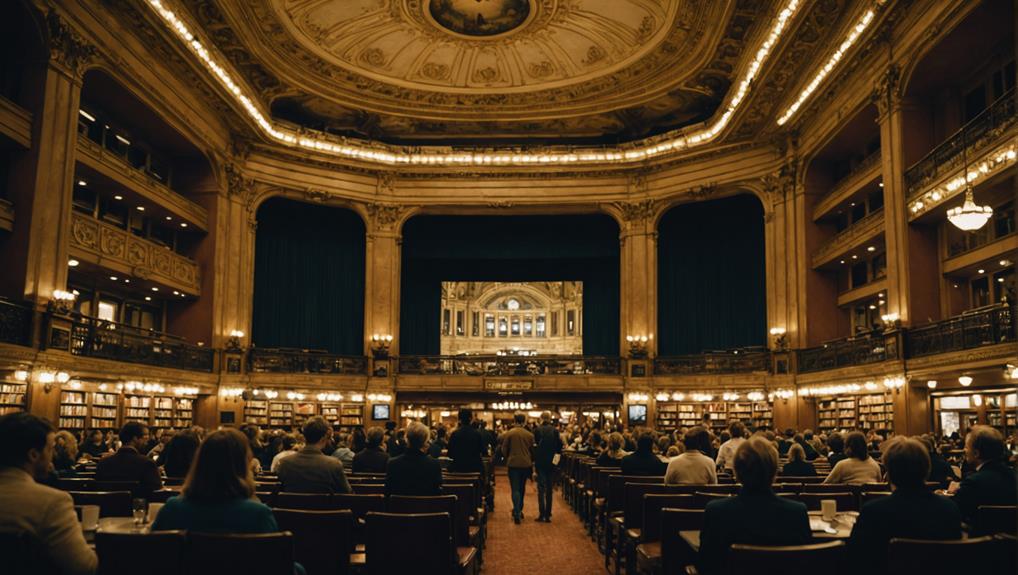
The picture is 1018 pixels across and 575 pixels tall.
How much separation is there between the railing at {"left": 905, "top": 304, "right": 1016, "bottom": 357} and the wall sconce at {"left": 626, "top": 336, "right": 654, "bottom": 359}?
416 inches

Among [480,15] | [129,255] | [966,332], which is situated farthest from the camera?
[480,15]

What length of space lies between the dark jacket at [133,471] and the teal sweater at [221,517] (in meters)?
3.73

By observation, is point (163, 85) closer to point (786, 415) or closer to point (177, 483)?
point (177, 483)

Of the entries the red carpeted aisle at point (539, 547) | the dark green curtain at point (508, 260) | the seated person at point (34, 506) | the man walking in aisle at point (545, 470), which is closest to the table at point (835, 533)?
the seated person at point (34, 506)

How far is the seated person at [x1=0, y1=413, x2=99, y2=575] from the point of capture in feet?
10.1

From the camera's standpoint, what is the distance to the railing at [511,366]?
27.3m

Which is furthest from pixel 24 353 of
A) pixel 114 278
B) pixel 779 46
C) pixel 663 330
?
pixel 663 330

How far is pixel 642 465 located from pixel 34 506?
6.99 metres

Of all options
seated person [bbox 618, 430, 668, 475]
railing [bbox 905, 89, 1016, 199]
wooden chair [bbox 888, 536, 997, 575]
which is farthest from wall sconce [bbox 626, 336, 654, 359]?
wooden chair [bbox 888, 536, 997, 575]

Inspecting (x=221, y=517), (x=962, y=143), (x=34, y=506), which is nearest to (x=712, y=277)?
(x=962, y=143)

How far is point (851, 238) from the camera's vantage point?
2141cm

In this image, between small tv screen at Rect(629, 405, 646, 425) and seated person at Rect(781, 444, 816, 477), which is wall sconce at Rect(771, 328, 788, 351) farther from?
seated person at Rect(781, 444, 816, 477)

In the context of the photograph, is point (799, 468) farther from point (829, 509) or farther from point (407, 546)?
point (407, 546)

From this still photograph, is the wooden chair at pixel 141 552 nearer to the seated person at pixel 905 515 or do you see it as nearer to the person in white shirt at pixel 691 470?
the seated person at pixel 905 515
